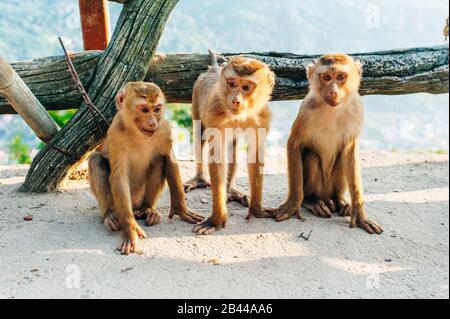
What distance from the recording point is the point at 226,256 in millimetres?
3984

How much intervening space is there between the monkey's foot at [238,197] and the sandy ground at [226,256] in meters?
0.09

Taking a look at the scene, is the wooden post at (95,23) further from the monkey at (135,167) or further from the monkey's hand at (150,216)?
the monkey's hand at (150,216)

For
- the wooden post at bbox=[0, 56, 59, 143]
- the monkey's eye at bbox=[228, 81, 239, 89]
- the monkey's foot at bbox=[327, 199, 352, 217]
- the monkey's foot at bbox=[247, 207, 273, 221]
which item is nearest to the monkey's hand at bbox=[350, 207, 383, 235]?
the monkey's foot at bbox=[327, 199, 352, 217]

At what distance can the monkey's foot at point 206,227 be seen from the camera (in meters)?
4.32

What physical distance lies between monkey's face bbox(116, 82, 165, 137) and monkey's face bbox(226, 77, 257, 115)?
496 millimetres

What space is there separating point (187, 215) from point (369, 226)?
1445 millimetres

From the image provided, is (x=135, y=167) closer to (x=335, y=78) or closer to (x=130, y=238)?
(x=130, y=238)

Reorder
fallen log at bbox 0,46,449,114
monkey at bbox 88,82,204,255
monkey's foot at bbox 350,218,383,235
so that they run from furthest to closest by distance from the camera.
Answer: fallen log at bbox 0,46,449,114, monkey's foot at bbox 350,218,383,235, monkey at bbox 88,82,204,255

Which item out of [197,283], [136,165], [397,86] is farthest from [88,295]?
[397,86]

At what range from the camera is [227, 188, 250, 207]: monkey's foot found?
5.04m

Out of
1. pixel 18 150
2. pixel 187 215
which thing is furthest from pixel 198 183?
pixel 18 150

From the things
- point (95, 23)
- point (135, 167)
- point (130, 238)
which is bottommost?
point (130, 238)

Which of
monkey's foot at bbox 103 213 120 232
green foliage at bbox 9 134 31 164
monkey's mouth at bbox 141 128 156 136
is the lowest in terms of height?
green foliage at bbox 9 134 31 164

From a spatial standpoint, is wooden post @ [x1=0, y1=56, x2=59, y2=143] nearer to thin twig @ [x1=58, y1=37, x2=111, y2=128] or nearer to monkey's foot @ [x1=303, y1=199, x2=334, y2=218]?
thin twig @ [x1=58, y1=37, x2=111, y2=128]
